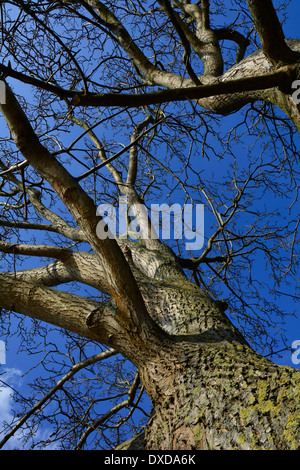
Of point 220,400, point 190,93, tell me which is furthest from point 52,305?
point 190,93

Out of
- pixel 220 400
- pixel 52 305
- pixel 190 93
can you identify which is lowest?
pixel 220 400

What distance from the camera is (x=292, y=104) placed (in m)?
2.20

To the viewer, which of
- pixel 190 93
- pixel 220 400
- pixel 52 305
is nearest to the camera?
pixel 220 400

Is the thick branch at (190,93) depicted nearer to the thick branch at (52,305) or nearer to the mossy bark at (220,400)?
the thick branch at (52,305)

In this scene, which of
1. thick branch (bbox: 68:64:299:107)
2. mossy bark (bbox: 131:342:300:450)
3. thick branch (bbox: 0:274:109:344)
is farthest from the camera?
thick branch (bbox: 0:274:109:344)

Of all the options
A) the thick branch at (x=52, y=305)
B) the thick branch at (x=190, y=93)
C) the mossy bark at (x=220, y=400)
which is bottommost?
the mossy bark at (x=220, y=400)

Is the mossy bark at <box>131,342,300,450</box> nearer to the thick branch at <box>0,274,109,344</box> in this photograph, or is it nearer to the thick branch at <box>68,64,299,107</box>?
the thick branch at <box>0,274,109,344</box>

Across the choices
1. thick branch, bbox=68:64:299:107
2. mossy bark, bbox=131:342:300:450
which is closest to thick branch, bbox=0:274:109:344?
mossy bark, bbox=131:342:300:450

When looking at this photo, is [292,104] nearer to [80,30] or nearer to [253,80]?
[253,80]

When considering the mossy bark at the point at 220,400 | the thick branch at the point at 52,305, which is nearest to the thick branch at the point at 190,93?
the thick branch at the point at 52,305

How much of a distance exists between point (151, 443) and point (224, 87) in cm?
167

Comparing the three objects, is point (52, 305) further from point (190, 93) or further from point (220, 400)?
point (190, 93)

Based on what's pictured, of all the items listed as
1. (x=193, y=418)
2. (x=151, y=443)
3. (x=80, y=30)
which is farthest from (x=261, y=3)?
(x=151, y=443)
